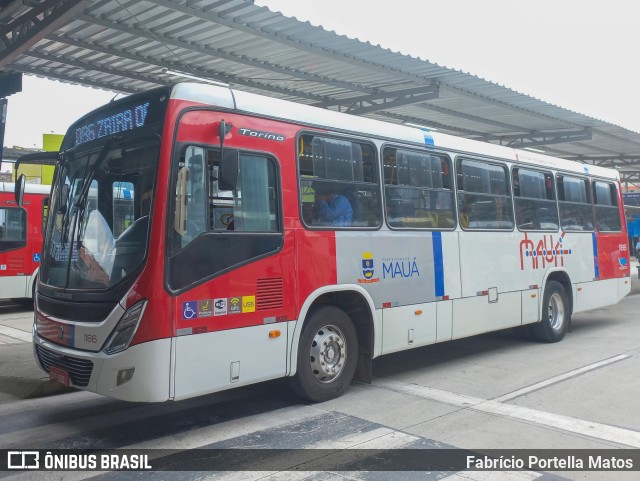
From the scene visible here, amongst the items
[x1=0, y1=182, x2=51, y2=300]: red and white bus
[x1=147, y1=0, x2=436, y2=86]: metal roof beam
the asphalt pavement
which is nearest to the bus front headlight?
the asphalt pavement

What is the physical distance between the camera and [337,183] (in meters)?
6.77

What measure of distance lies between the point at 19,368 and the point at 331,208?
4913mm

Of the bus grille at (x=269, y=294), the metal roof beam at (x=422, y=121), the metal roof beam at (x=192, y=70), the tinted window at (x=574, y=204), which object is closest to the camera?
the bus grille at (x=269, y=294)

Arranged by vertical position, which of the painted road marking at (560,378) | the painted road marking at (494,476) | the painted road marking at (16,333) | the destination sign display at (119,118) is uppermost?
the destination sign display at (119,118)

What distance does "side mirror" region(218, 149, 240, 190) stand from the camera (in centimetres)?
523

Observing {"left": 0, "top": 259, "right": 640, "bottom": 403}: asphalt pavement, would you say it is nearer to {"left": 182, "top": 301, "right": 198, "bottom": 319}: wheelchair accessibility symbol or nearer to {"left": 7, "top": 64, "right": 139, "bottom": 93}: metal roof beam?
{"left": 182, "top": 301, "right": 198, "bottom": 319}: wheelchair accessibility symbol

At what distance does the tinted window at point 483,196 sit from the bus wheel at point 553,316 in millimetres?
1754

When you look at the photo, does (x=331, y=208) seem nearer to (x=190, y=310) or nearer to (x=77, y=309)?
(x=190, y=310)

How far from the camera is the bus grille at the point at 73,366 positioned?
5277mm

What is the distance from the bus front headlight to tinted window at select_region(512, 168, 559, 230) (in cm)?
651

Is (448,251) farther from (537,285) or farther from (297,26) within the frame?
(297,26)

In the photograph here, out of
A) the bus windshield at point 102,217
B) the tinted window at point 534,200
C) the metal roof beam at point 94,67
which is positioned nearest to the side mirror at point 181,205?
the bus windshield at point 102,217

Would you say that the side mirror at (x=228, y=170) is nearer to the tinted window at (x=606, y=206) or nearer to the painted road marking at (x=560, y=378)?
the painted road marking at (x=560, y=378)

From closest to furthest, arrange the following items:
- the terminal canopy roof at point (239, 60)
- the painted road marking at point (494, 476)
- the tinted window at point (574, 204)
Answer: the painted road marking at point (494, 476) < the terminal canopy roof at point (239, 60) < the tinted window at point (574, 204)
